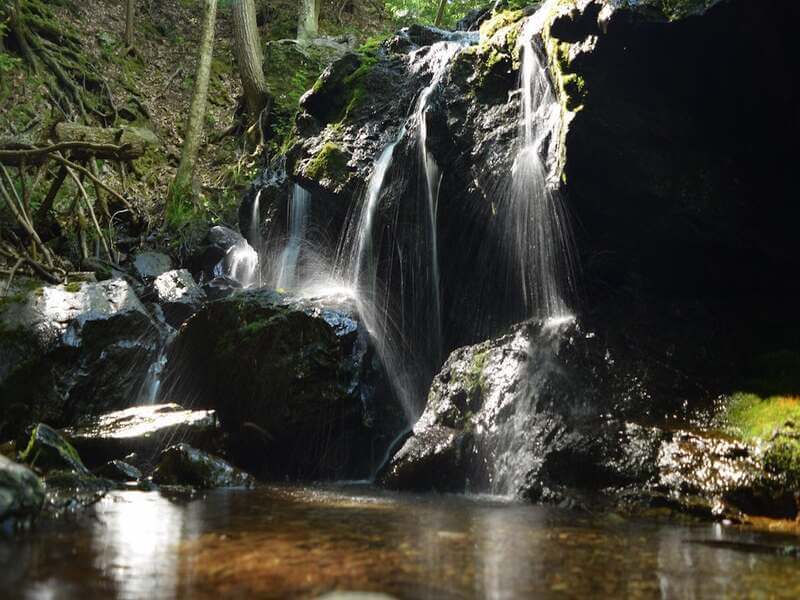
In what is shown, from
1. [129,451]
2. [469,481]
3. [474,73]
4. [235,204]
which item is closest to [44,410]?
[129,451]

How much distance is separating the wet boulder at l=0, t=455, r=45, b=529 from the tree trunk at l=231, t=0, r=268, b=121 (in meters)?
14.1

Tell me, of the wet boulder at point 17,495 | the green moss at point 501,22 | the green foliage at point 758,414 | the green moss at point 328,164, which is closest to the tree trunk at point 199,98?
the green moss at point 328,164

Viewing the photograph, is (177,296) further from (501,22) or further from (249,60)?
(249,60)

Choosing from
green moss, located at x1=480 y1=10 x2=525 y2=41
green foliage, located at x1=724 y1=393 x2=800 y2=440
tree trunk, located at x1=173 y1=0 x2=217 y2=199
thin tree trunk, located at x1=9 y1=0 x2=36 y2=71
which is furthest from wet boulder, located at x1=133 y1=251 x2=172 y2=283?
green foliage, located at x1=724 y1=393 x2=800 y2=440

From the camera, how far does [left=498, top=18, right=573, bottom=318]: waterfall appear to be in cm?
647

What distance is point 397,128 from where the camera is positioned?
29.3ft

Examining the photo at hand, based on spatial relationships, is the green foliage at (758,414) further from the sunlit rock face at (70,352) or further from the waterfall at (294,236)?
the waterfall at (294,236)

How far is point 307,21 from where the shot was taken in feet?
64.6

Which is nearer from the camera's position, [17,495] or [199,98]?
[17,495]

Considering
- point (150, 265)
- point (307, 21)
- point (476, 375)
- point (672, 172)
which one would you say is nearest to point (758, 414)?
point (672, 172)

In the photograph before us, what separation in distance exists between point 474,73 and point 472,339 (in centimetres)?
315

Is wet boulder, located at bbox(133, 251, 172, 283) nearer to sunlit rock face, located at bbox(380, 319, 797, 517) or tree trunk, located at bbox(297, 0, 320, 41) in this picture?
sunlit rock face, located at bbox(380, 319, 797, 517)

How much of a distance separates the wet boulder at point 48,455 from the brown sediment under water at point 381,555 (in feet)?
4.45

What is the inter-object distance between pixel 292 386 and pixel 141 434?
5.11 ft
